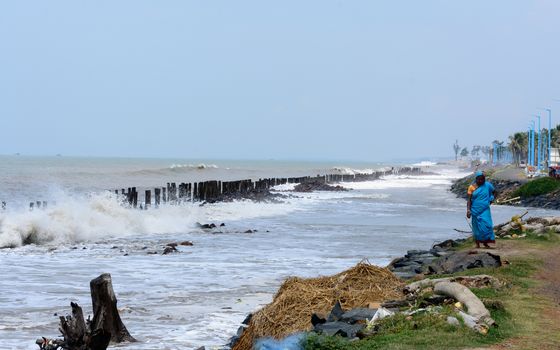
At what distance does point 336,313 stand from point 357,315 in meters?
0.25

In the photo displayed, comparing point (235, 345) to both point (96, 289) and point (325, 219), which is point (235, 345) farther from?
point (325, 219)

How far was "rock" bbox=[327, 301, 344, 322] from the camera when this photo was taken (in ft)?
26.9

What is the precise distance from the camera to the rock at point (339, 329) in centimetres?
737

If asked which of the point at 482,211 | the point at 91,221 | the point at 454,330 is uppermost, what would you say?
the point at 482,211

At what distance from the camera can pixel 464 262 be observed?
1181 centimetres

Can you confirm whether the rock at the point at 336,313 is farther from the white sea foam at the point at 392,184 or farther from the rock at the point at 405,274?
the white sea foam at the point at 392,184

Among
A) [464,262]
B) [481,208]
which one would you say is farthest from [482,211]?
[464,262]

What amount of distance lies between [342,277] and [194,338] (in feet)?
7.53

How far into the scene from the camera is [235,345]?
8.41m

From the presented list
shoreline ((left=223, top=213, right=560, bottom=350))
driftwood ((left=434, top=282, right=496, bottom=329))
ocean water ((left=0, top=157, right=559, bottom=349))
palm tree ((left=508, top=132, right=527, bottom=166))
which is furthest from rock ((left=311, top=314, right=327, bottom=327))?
palm tree ((left=508, top=132, right=527, bottom=166))

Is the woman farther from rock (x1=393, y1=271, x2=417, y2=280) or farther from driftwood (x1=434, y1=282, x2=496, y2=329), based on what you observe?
driftwood (x1=434, y1=282, x2=496, y2=329)

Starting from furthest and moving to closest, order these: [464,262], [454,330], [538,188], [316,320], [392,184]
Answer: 1. [392,184]
2. [538,188]
3. [464,262]
4. [316,320]
5. [454,330]

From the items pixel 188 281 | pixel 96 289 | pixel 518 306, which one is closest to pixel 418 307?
pixel 518 306

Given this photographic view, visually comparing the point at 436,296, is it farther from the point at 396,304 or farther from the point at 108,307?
the point at 108,307
